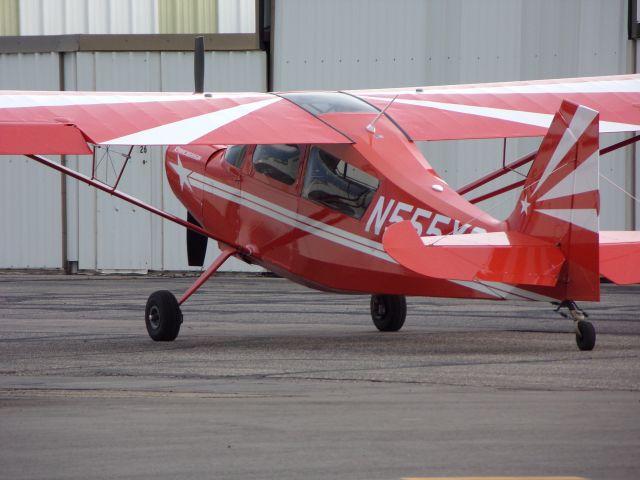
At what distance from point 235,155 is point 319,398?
635 cm

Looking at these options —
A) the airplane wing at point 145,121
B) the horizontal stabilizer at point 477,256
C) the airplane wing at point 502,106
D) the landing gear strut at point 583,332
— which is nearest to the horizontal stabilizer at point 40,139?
the airplane wing at point 145,121

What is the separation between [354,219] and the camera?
13078 millimetres

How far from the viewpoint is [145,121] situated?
43.2 ft

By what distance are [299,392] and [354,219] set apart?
13.0ft

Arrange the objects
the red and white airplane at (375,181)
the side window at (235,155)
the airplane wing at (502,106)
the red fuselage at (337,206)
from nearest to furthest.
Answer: the red and white airplane at (375,181)
the red fuselage at (337,206)
the airplane wing at (502,106)
the side window at (235,155)

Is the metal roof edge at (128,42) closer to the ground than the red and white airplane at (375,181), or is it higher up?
higher up

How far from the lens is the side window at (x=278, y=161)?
14008 mm

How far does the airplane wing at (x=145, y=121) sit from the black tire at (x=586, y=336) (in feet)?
9.51

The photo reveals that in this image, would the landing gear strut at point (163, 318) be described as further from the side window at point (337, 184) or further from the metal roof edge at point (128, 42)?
the metal roof edge at point (128, 42)

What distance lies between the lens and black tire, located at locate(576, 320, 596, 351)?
1181cm

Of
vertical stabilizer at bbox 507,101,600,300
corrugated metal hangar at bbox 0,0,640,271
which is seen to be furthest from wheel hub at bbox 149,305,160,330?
corrugated metal hangar at bbox 0,0,640,271

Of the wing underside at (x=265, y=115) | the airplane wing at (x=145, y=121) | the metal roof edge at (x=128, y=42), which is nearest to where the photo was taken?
the airplane wing at (x=145, y=121)

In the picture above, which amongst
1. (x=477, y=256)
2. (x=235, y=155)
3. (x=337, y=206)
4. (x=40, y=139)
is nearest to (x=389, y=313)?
(x=337, y=206)

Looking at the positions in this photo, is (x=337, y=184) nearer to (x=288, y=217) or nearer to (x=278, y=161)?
(x=288, y=217)
